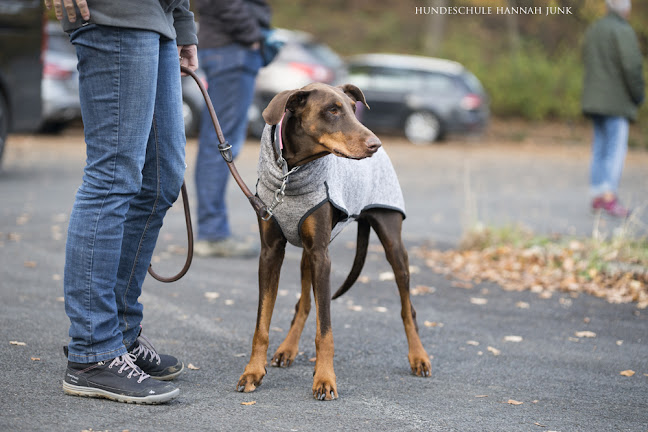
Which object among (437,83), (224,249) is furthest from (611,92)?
(437,83)

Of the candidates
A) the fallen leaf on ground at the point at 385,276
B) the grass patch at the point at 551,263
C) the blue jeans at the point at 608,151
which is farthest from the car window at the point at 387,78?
the fallen leaf on ground at the point at 385,276

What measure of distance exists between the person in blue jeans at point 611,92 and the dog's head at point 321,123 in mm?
6528

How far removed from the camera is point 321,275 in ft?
11.5

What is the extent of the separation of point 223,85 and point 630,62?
207 inches

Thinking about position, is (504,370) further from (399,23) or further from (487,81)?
(399,23)

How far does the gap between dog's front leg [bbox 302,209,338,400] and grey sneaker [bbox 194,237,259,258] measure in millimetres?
2875

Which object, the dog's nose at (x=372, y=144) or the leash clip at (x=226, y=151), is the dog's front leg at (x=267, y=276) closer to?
the leash clip at (x=226, y=151)

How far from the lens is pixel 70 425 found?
9.39 ft

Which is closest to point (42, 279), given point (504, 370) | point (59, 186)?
point (504, 370)

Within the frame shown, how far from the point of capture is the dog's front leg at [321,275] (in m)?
3.44

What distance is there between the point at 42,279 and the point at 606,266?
4.26m

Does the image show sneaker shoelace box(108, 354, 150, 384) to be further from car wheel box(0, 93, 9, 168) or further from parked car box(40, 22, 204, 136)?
parked car box(40, 22, 204, 136)

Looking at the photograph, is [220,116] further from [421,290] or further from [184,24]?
[184,24]
